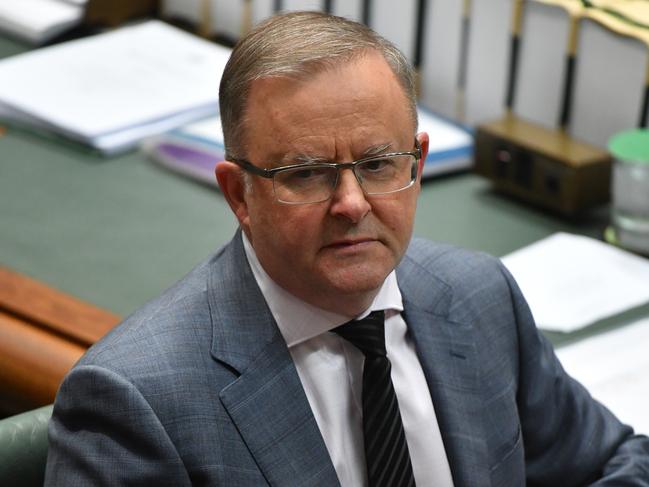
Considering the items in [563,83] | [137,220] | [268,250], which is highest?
[268,250]

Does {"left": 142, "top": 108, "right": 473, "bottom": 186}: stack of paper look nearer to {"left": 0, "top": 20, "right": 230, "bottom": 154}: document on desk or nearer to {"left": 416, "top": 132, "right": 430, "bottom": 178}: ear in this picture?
{"left": 0, "top": 20, "right": 230, "bottom": 154}: document on desk

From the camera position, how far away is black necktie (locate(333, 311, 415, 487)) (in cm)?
154

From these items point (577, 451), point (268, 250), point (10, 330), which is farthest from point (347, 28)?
point (10, 330)

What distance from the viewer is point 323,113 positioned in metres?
1.41

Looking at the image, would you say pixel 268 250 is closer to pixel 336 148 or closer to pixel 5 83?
pixel 336 148

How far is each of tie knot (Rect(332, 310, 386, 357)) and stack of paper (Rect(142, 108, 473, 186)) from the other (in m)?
1.05

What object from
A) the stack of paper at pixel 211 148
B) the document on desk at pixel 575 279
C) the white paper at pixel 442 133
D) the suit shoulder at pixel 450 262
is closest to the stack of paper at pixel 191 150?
the stack of paper at pixel 211 148

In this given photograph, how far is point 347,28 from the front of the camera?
58.4 inches

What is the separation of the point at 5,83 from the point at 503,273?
158cm

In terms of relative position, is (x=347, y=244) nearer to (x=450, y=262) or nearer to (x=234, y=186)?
(x=234, y=186)

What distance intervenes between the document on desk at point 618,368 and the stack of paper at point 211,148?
0.58 meters

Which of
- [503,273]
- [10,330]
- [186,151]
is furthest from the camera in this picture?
[186,151]

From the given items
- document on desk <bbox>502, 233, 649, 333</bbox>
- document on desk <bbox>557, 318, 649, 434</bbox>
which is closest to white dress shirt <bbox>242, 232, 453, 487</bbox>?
document on desk <bbox>557, 318, 649, 434</bbox>

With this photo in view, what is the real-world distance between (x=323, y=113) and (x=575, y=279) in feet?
3.34
